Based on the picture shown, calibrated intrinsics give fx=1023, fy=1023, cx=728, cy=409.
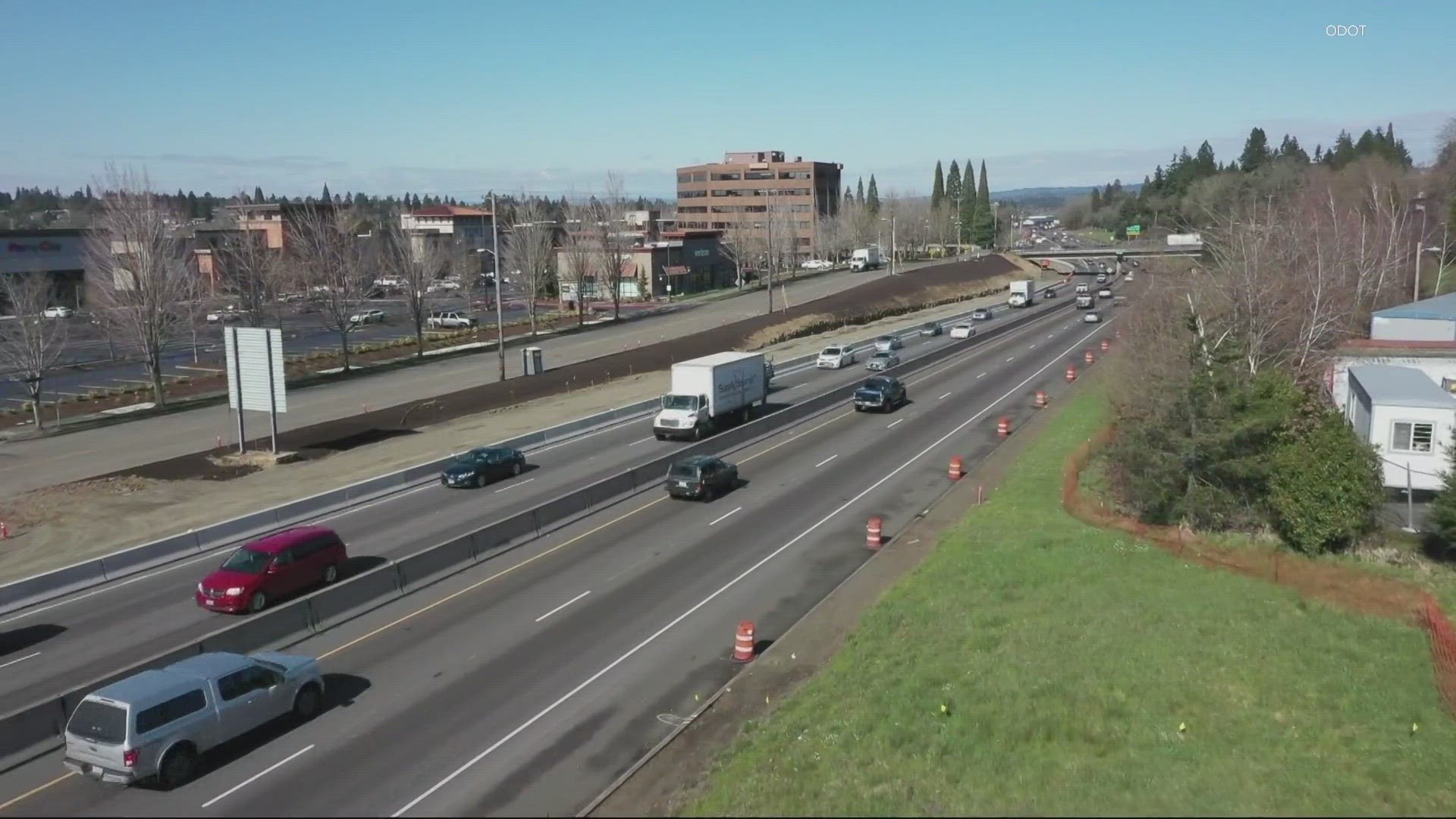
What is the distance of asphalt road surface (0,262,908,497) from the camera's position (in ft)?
128

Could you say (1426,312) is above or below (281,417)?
above

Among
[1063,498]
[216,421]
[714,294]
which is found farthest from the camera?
[714,294]

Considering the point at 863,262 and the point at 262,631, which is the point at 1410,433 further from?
the point at 863,262

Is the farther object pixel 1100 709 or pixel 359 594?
pixel 359 594

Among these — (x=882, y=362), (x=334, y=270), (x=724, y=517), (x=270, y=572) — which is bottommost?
(x=724, y=517)

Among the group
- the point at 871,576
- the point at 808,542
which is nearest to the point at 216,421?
the point at 808,542

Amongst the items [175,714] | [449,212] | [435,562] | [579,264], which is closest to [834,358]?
[579,264]

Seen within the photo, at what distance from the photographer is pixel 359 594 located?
73.4 ft

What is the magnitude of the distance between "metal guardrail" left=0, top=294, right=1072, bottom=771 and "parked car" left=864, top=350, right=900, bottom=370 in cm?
2378

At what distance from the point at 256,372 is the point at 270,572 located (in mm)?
19164

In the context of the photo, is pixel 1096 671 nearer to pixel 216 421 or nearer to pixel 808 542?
pixel 808 542

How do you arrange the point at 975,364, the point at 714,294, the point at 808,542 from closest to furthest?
the point at 808,542
the point at 975,364
the point at 714,294

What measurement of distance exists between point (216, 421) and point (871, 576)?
36.3 m

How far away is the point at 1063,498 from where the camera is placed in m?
31.0
